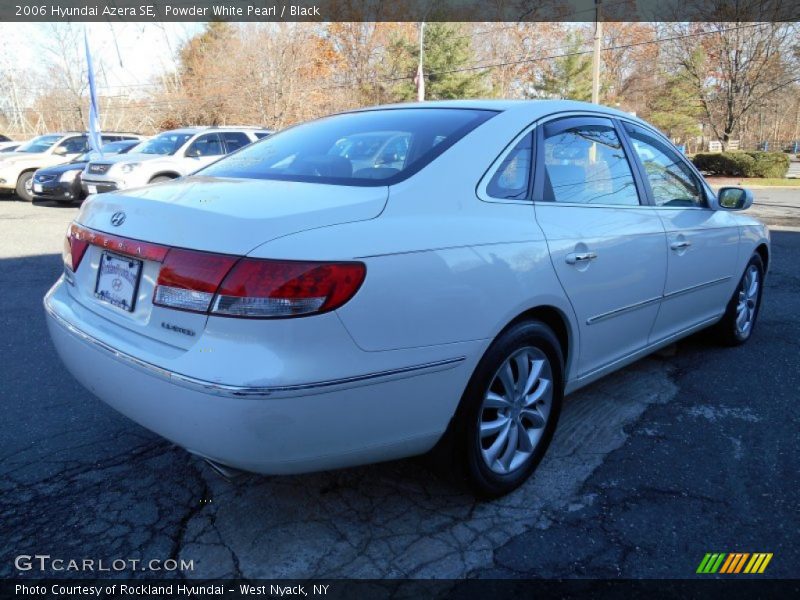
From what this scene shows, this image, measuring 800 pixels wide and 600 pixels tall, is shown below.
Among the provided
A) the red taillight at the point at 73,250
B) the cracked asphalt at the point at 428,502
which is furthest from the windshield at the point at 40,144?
the red taillight at the point at 73,250

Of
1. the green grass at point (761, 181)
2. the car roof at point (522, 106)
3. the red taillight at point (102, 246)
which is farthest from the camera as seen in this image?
the green grass at point (761, 181)

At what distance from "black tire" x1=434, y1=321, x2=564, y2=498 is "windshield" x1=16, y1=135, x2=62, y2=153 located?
57.5 ft

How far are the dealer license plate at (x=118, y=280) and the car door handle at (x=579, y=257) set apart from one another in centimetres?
171

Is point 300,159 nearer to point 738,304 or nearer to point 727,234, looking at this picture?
point 727,234

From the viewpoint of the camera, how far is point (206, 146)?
41.1 feet

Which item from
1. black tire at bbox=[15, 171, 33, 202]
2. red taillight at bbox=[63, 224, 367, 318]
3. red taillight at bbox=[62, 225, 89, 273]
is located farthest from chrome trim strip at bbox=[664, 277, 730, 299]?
black tire at bbox=[15, 171, 33, 202]

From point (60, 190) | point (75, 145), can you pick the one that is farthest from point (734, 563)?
point (75, 145)

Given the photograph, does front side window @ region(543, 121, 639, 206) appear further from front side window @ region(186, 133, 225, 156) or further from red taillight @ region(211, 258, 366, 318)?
front side window @ region(186, 133, 225, 156)

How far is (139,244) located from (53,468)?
53.3 inches

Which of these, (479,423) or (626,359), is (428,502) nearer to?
(479,423)

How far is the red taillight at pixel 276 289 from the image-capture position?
182cm

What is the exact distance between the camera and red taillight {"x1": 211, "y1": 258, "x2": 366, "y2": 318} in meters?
1.82

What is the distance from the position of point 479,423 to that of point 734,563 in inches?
40.6

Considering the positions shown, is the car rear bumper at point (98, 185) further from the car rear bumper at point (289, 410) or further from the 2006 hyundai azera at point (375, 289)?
the car rear bumper at point (289, 410)
